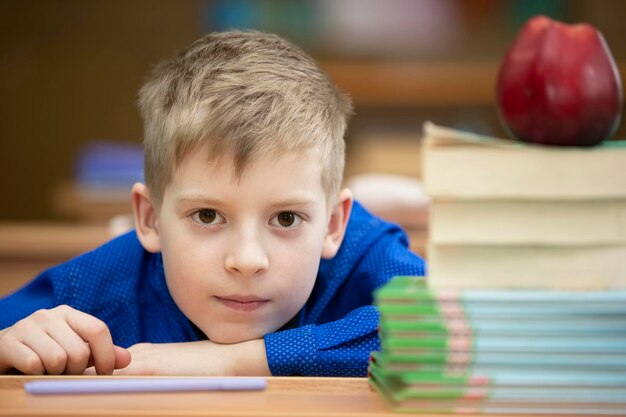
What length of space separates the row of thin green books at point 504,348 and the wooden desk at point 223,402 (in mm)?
51

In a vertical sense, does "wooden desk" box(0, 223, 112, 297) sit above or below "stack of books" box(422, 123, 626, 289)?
below

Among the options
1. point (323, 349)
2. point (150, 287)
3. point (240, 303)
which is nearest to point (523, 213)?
point (323, 349)

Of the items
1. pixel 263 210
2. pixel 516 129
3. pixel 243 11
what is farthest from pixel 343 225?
pixel 243 11

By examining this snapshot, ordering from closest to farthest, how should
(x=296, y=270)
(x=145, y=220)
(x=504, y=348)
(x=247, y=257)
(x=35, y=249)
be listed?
(x=504, y=348)
(x=247, y=257)
(x=296, y=270)
(x=145, y=220)
(x=35, y=249)

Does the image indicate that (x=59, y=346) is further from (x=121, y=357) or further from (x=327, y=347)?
(x=327, y=347)

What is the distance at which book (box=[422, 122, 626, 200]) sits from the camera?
2.29 feet

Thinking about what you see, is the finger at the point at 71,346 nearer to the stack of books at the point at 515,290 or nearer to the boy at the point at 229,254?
the boy at the point at 229,254

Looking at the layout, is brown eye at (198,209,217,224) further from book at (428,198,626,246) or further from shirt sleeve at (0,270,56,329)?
book at (428,198,626,246)

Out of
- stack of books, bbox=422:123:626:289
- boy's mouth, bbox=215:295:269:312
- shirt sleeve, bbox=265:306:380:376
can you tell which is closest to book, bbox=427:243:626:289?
stack of books, bbox=422:123:626:289

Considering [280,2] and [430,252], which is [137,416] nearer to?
[430,252]

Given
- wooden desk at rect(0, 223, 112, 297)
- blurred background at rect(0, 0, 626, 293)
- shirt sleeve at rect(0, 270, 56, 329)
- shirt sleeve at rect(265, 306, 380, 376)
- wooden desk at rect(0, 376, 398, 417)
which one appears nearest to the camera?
wooden desk at rect(0, 376, 398, 417)

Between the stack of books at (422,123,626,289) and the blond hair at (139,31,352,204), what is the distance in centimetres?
41

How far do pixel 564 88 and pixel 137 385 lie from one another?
41 centimetres

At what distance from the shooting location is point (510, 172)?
2.31ft
